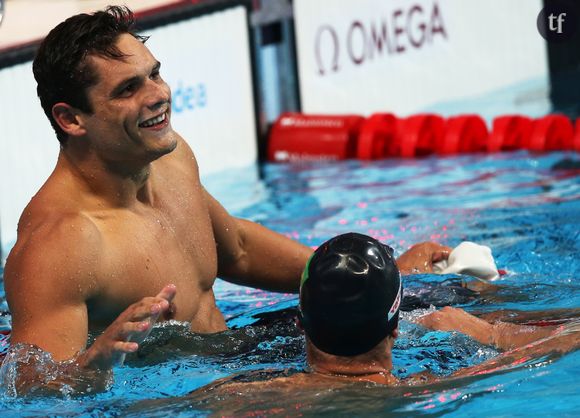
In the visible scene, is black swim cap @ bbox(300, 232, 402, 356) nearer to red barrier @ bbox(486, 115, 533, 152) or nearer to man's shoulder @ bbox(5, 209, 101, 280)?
man's shoulder @ bbox(5, 209, 101, 280)

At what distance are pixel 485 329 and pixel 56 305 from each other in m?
1.23

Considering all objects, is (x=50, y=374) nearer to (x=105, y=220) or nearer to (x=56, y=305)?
(x=56, y=305)

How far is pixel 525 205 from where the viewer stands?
5.60m

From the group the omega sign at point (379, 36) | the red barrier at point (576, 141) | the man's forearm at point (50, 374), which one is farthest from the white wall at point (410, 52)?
the man's forearm at point (50, 374)

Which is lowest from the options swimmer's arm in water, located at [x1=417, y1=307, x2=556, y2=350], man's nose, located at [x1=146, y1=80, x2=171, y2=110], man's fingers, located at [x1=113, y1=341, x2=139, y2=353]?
swimmer's arm in water, located at [x1=417, y1=307, x2=556, y2=350]

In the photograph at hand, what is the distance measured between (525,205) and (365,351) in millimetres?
3079

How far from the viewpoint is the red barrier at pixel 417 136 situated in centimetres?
738

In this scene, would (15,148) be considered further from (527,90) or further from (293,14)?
(527,90)

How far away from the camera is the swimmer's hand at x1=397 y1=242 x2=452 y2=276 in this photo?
3898 mm

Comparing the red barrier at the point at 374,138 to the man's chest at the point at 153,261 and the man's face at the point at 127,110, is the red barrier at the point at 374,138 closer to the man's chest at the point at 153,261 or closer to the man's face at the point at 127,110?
the man's chest at the point at 153,261

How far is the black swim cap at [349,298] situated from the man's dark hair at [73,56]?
34.8 inches

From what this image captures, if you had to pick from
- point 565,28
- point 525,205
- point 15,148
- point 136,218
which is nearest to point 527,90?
point 565,28

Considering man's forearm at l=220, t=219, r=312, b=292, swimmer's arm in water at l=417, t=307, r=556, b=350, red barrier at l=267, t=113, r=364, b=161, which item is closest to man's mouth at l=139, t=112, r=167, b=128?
man's forearm at l=220, t=219, r=312, b=292

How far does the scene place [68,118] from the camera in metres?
3.16
